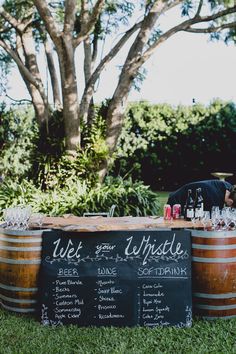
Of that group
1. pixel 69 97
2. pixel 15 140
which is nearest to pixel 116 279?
pixel 69 97

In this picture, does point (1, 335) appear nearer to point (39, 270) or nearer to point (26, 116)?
point (39, 270)

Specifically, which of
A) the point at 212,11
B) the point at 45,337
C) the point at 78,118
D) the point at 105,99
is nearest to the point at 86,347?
the point at 45,337

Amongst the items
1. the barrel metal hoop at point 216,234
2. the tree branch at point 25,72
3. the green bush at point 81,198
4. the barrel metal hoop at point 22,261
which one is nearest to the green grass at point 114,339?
the barrel metal hoop at point 22,261

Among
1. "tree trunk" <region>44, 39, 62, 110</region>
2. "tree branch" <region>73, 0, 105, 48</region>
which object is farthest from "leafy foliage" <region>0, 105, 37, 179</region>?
"tree branch" <region>73, 0, 105, 48</region>

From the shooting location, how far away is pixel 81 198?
798 centimetres

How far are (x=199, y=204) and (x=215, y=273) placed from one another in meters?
0.92

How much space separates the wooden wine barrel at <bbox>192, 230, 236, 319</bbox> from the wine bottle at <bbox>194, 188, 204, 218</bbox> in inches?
15.9

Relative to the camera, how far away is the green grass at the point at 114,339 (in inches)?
139

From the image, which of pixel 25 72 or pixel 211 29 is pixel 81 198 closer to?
pixel 25 72

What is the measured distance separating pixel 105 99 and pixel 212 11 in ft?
8.88

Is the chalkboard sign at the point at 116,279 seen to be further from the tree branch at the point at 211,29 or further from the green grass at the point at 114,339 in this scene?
the tree branch at the point at 211,29

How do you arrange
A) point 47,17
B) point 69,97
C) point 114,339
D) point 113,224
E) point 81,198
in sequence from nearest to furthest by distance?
point 114,339
point 113,224
point 47,17
point 81,198
point 69,97

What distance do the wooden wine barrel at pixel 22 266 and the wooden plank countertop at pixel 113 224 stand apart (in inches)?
10.6

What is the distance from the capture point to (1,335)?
3777 millimetres
